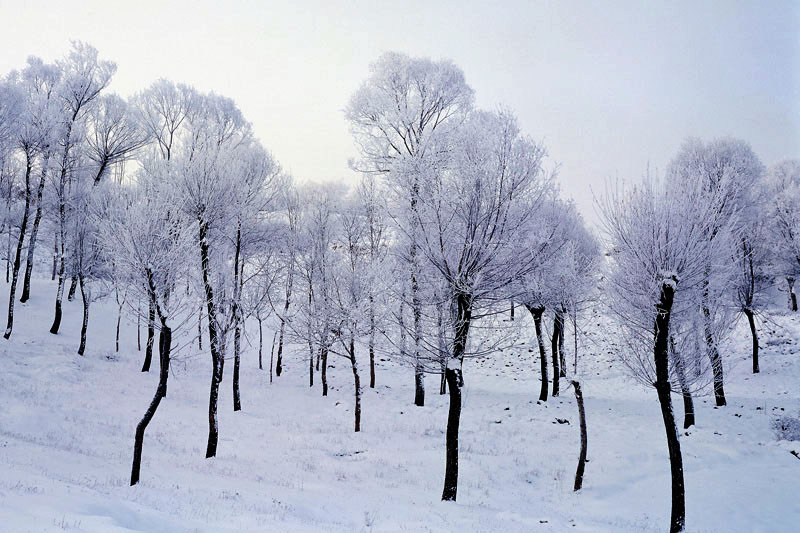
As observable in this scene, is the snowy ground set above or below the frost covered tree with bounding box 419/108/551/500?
below

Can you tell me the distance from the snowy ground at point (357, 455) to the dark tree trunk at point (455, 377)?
1.97 feet

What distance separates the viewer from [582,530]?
10055mm

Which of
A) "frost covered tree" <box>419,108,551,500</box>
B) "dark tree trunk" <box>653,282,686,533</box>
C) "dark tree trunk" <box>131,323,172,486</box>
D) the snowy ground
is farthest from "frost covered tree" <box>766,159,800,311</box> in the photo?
"dark tree trunk" <box>131,323,172,486</box>

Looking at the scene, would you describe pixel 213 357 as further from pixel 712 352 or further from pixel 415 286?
pixel 712 352

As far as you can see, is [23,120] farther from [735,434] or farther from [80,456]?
[735,434]

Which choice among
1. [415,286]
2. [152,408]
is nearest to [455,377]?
[415,286]

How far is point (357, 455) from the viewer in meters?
14.9

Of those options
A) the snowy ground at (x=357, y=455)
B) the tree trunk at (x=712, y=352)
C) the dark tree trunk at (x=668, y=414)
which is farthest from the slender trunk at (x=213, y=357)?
the tree trunk at (x=712, y=352)

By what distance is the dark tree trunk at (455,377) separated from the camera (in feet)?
33.9

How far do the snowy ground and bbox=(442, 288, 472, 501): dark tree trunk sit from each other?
60 centimetres

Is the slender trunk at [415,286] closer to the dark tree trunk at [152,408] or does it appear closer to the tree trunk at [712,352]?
the dark tree trunk at [152,408]

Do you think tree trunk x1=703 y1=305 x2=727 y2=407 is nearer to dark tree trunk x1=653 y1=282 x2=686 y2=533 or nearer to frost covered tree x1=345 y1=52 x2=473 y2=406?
dark tree trunk x1=653 y1=282 x2=686 y2=533

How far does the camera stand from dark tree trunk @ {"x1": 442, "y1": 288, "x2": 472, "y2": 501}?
10.3 metres

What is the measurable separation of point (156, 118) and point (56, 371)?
573 inches
